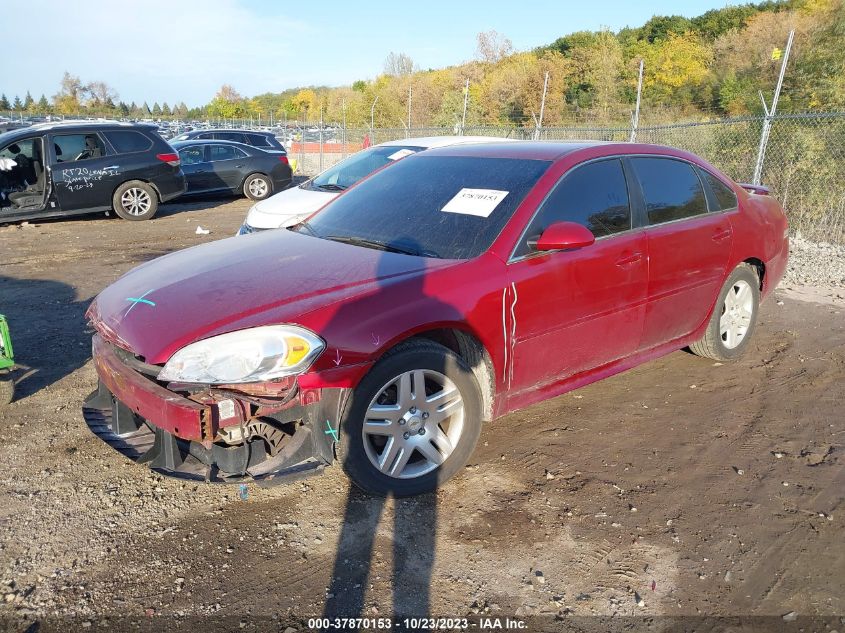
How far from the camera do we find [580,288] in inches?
148

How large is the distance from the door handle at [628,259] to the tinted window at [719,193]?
42.1 inches

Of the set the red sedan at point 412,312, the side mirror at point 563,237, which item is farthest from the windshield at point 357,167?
the side mirror at point 563,237

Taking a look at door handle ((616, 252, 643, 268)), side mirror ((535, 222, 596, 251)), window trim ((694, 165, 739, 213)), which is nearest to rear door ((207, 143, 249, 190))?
window trim ((694, 165, 739, 213))

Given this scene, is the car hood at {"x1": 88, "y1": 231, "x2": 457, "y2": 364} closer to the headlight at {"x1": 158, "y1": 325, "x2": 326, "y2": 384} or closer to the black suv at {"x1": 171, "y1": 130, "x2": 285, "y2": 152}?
the headlight at {"x1": 158, "y1": 325, "x2": 326, "y2": 384}

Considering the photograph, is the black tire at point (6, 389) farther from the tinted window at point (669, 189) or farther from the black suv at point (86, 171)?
the black suv at point (86, 171)

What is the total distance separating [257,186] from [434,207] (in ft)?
42.9

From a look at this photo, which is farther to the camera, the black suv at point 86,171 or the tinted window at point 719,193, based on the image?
the black suv at point 86,171

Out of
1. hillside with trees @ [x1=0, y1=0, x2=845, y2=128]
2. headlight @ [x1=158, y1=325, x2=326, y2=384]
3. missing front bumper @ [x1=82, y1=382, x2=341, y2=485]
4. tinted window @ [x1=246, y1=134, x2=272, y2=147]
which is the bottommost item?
missing front bumper @ [x1=82, y1=382, x2=341, y2=485]

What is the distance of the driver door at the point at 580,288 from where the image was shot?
11.7ft

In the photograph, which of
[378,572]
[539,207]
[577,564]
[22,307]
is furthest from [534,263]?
[22,307]

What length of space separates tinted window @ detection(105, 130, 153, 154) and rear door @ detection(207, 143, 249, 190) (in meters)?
2.96

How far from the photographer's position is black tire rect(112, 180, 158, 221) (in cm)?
1227

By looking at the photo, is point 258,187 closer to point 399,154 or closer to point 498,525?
point 399,154

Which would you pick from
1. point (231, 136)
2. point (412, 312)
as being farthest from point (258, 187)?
point (412, 312)
